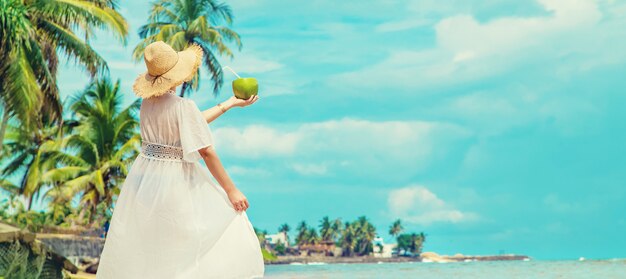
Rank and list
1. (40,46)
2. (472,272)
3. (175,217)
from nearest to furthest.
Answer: (175,217)
(40,46)
(472,272)

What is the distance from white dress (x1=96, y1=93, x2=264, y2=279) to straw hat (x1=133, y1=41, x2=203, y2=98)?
0.22 ft

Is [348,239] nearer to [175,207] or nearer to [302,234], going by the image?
[302,234]

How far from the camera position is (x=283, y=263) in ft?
359

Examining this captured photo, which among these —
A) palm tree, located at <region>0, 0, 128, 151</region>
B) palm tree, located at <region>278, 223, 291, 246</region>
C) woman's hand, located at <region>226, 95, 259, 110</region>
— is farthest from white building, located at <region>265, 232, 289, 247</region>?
woman's hand, located at <region>226, 95, 259, 110</region>

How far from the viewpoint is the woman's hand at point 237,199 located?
166 inches

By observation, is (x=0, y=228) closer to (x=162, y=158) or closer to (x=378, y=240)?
(x=162, y=158)

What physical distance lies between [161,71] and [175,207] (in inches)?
27.2

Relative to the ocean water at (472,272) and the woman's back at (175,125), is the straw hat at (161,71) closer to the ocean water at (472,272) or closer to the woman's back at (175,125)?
the woman's back at (175,125)

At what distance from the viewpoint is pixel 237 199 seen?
4.21m

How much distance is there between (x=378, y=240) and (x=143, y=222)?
402 feet

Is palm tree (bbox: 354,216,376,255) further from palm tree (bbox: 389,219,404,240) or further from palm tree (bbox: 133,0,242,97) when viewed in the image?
palm tree (bbox: 133,0,242,97)

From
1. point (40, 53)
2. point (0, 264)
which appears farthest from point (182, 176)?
point (40, 53)

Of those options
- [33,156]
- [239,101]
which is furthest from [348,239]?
[239,101]

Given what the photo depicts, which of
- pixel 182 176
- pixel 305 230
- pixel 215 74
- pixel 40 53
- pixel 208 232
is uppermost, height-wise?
pixel 305 230
